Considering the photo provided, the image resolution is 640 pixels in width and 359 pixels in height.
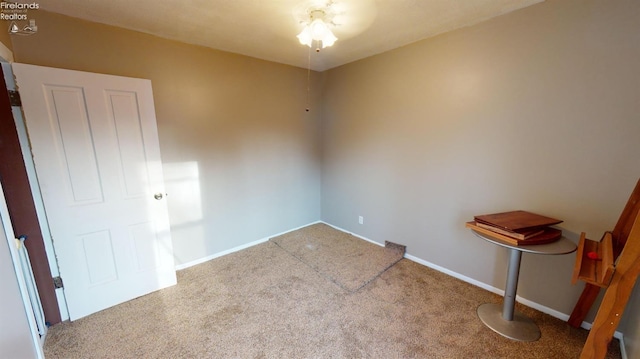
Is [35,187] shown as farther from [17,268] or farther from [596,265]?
[596,265]

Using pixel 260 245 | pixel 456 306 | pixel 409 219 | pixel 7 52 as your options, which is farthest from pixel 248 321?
pixel 7 52

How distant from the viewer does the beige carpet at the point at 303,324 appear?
166 centimetres

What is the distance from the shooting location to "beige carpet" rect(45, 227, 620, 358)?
1661 millimetres

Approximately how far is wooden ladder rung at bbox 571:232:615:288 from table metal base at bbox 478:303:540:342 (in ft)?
2.43

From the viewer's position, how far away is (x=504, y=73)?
6.60ft

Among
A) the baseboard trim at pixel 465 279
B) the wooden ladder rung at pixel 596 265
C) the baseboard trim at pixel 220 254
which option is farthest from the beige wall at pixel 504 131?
the baseboard trim at pixel 220 254

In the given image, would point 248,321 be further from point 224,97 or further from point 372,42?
point 372,42

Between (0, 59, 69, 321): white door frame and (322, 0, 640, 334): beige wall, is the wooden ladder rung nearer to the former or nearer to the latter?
(322, 0, 640, 334): beige wall

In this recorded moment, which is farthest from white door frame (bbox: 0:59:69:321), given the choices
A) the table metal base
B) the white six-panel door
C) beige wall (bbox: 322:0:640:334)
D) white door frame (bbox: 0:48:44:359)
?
the table metal base

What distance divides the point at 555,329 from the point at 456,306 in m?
0.67

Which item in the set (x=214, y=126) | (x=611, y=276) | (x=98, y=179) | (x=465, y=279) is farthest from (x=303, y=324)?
(x=214, y=126)

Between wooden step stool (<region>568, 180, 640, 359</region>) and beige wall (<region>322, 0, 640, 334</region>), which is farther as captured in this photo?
beige wall (<region>322, 0, 640, 334</region>)

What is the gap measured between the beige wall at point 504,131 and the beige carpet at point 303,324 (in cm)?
50

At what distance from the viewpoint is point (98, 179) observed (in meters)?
1.98
